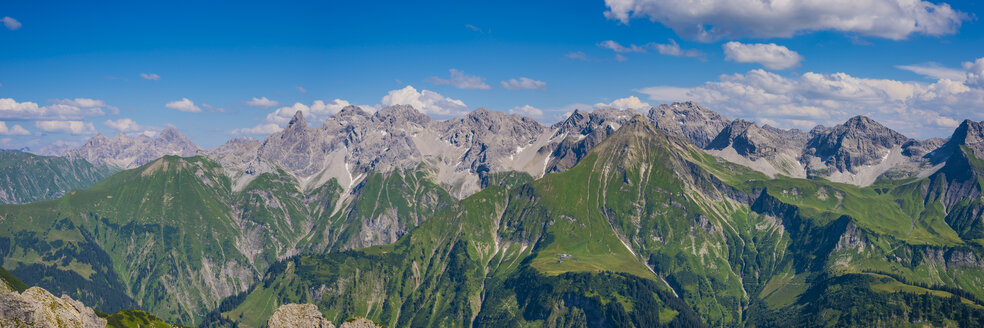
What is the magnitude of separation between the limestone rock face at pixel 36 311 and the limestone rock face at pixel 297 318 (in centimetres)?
3237

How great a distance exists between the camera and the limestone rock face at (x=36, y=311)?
93.9m

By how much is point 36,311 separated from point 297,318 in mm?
40759

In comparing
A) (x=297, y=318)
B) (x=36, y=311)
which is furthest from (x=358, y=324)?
(x=36, y=311)

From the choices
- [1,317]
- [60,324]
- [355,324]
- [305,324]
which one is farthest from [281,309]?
[1,317]

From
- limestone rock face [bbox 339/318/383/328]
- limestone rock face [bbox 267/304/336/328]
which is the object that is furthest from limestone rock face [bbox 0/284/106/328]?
limestone rock face [bbox 339/318/383/328]

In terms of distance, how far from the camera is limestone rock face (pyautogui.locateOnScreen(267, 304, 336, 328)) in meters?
115

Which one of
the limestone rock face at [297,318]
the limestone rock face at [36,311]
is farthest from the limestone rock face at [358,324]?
the limestone rock face at [36,311]

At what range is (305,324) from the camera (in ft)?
390

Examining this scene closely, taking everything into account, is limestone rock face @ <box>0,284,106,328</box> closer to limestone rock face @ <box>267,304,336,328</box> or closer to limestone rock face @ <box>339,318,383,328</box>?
limestone rock face @ <box>267,304,336,328</box>

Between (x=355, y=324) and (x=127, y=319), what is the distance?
362 ft

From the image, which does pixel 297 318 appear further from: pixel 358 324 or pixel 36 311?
pixel 36 311

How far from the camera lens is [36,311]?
97.2 metres

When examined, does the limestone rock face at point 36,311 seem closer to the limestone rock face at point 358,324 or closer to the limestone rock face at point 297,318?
the limestone rock face at point 297,318

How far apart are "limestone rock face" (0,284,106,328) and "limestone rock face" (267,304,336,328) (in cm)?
3237
